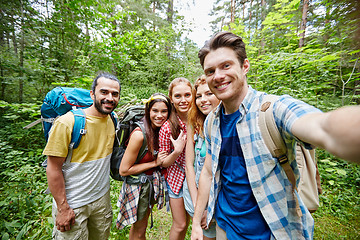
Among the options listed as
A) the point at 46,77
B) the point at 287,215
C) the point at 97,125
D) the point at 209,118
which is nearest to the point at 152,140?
the point at 97,125

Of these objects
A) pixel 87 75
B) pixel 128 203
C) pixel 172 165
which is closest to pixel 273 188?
pixel 172 165

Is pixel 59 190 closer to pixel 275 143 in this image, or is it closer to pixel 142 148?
pixel 142 148

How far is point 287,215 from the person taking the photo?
1.12m

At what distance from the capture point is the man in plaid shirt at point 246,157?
1011 millimetres

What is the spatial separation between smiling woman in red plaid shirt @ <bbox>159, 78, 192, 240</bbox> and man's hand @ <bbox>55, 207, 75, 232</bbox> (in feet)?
4.05

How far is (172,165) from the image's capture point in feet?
7.50

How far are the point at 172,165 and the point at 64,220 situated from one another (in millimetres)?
1422

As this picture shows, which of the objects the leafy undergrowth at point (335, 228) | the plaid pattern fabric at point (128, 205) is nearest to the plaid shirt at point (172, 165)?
the plaid pattern fabric at point (128, 205)

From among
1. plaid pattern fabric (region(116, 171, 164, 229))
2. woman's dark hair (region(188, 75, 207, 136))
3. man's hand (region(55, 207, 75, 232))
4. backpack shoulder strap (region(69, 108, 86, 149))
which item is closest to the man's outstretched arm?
man's hand (region(55, 207, 75, 232))

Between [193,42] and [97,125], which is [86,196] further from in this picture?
[193,42]

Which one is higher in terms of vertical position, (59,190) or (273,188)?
(273,188)

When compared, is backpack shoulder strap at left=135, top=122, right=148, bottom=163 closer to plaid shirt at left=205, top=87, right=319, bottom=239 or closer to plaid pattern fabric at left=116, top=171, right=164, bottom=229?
plaid pattern fabric at left=116, top=171, right=164, bottom=229

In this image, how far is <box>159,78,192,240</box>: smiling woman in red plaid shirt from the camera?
210cm

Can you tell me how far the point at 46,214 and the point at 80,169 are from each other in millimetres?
2414
